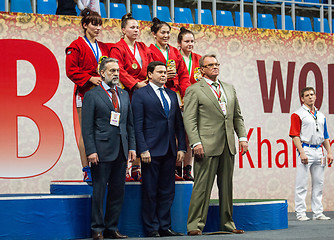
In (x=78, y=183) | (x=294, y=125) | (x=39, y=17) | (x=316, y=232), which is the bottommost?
(x=316, y=232)

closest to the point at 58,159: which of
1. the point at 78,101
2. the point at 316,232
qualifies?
the point at 78,101

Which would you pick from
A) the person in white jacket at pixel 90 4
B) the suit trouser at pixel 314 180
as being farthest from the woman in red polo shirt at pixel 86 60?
the suit trouser at pixel 314 180

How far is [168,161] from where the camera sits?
5.11 meters

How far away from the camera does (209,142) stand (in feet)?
16.8

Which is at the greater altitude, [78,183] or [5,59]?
[5,59]

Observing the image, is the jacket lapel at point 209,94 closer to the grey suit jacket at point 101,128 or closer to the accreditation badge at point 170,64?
the accreditation badge at point 170,64

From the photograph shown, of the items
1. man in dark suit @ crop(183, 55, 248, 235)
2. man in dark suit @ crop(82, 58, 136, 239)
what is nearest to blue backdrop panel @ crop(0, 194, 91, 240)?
man in dark suit @ crop(82, 58, 136, 239)

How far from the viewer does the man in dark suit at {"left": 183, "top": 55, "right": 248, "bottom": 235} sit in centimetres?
512

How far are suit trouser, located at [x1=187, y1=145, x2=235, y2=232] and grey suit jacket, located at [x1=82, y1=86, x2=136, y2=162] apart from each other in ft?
2.39

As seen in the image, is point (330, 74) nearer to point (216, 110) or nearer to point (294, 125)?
point (294, 125)

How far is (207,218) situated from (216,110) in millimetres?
1053

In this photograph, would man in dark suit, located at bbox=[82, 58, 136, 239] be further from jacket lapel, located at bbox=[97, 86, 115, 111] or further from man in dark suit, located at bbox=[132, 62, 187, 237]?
man in dark suit, located at bbox=[132, 62, 187, 237]

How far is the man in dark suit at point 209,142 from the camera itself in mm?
5117

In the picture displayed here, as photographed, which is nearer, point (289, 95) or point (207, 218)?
point (207, 218)
